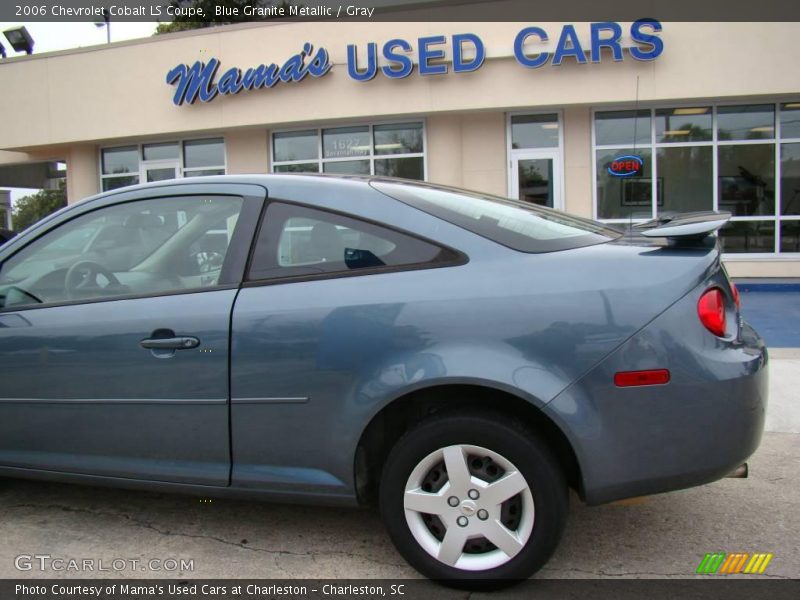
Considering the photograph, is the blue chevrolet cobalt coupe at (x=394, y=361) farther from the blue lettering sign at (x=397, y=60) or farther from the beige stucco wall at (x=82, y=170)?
the beige stucco wall at (x=82, y=170)

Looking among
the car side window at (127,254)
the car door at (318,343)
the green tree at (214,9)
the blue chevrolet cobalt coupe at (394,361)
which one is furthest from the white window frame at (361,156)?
the green tree at (214,9)

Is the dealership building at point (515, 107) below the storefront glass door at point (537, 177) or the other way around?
the other way around

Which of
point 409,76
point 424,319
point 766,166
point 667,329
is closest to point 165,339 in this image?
point 424,319

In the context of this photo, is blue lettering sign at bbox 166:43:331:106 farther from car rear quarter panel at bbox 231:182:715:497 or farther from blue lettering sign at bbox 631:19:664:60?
car rear quarter panel at bbox 231:182:715:497

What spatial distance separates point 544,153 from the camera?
12031 millimetres

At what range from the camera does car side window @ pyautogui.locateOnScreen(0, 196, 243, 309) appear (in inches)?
115

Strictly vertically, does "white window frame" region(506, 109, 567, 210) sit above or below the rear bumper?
above

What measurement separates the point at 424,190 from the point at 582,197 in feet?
31.5

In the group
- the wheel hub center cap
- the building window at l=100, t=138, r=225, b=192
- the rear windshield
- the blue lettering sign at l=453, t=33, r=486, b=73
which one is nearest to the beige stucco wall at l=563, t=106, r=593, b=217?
the blue lettering sign at l=453, t=33, r=486, b=73

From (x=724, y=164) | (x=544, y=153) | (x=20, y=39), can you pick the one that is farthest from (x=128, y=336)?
(x=20, y=39)

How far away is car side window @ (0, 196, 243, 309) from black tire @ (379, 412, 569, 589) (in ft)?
3.67

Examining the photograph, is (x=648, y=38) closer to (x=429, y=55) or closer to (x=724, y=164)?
(x=724, y=164)

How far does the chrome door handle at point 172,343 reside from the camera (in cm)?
271

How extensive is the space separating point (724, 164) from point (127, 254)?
11.2 metres
